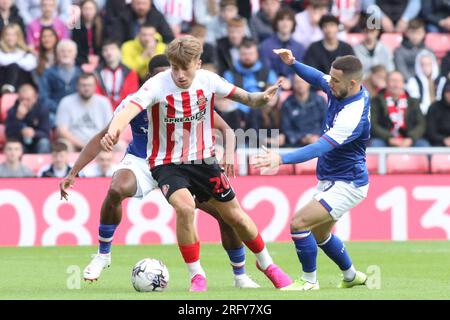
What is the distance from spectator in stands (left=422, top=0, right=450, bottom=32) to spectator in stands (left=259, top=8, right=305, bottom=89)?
2.78 metres

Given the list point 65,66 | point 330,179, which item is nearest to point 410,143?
point 65,66

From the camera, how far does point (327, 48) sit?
18.2m

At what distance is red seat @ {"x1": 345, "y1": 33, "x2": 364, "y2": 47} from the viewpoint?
1909 cm

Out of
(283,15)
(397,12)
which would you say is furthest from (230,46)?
(397,12)

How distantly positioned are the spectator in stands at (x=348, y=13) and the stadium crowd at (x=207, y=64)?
28 mm

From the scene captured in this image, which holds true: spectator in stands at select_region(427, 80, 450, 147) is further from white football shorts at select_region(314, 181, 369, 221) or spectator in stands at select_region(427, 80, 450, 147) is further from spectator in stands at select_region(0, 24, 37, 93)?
white football shorts at select_region(314, 181, 369, 221)

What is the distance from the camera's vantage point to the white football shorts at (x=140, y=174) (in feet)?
37.0

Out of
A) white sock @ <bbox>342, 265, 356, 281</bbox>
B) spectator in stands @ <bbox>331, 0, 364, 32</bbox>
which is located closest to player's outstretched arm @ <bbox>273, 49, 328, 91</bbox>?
white sock @ <bbox>342, 265, 356, 281</bbox>

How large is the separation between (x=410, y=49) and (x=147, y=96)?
33.6ft

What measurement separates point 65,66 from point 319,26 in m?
4.19

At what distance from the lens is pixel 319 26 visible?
19016 millimetres

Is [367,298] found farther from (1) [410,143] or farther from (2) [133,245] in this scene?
(1) [410,143]
